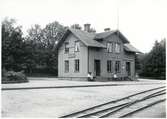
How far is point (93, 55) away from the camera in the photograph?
30.5 m

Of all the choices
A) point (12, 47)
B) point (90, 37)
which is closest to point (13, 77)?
point (90, 37)

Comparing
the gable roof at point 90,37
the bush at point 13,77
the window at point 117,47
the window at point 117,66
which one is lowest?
the bush at point 13,77

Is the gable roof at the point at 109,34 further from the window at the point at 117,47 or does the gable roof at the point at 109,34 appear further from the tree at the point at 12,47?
the tree at the point at 12,47

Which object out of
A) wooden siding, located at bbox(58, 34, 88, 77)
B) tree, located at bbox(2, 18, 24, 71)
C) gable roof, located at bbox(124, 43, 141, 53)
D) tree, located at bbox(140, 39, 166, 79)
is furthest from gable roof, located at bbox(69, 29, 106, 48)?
tree, located at bbox(140, 39, 166, 79)

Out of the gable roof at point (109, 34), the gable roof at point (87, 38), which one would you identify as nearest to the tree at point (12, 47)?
the gable roof at point (87, 38)

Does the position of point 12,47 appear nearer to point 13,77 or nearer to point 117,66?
point 117,66

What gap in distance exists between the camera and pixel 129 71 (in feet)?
115

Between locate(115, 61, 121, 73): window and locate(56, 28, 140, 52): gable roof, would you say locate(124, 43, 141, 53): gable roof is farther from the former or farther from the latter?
locate(115, 61, 121, 73): window

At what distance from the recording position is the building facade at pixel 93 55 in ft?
98.9

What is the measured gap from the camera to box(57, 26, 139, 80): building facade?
30.1m

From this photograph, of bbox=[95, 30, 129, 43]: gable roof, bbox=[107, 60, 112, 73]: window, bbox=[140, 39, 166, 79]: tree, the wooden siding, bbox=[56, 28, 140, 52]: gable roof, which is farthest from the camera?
bbox=[140, 39, 166, 79]: tree

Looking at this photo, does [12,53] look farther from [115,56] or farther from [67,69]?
[115,56]

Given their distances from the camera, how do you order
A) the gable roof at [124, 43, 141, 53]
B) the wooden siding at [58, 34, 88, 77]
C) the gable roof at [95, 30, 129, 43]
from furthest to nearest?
the gable roof at [124, 43, 141, 53]
the gable roof at [95, 30, 129, 43]
the wooden siding at [58, 34, 88, 77]

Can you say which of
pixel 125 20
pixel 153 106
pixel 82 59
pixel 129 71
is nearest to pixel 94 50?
pixel 82 59
